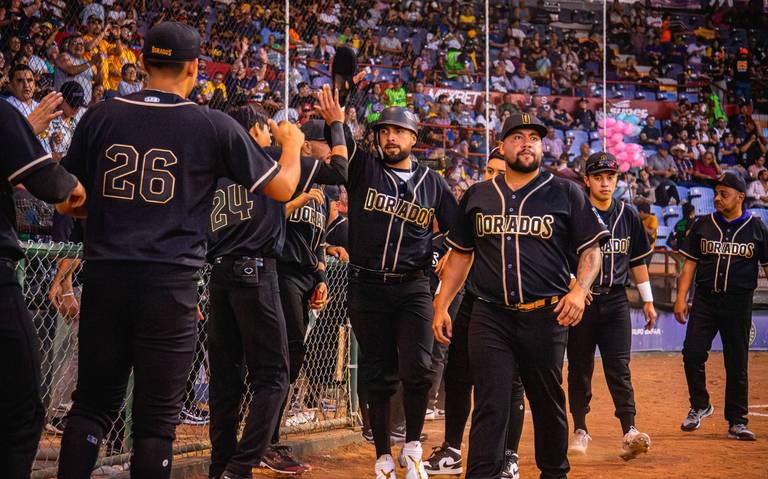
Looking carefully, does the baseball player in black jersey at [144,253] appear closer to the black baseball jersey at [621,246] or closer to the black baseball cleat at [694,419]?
the black baseball jersey at [621,246]

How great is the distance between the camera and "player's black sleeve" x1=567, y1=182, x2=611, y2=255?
4.99 metres

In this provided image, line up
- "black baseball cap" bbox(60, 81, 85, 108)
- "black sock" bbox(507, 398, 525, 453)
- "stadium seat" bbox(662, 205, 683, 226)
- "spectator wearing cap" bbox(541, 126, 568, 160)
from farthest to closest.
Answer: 1. "spectator wearing cap" bbox(541, 126, 568, 160)
2. "stadium seat" bbox(662, 205, 683, 226)
3. "black baseball cap" bbox(60, 81, 85, 108)
4. "black sock" bbox(507, 398, 525, 453)

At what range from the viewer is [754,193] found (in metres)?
19.7

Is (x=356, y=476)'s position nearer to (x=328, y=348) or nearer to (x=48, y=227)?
(x=328, y=348)

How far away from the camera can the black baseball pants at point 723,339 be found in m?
8.10

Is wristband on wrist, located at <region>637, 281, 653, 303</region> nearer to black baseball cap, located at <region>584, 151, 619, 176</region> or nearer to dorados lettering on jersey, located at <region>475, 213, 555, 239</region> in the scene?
black baseball cap, located at <region>584, 151, 619, 176</region>

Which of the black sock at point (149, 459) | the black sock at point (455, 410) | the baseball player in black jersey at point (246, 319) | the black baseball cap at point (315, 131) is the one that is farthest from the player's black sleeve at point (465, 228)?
the black sock at point (149, 459)

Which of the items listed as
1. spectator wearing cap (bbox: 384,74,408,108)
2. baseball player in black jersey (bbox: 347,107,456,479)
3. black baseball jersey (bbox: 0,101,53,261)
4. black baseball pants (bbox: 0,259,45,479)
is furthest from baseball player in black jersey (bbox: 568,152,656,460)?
spectator wearing cap (bbox: 384,74,408,108)

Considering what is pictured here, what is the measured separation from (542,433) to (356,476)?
65.3 inches

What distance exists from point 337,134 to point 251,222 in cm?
76

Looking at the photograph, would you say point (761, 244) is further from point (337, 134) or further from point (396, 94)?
point (396, 94)

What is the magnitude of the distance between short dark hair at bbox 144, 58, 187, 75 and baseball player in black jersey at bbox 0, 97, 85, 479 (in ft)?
2.01

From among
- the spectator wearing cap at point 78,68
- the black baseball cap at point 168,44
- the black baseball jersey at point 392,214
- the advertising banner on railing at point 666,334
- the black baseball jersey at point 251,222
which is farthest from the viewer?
the advertising banner on railing at point 666,334

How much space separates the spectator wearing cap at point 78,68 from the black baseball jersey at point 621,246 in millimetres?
5672
